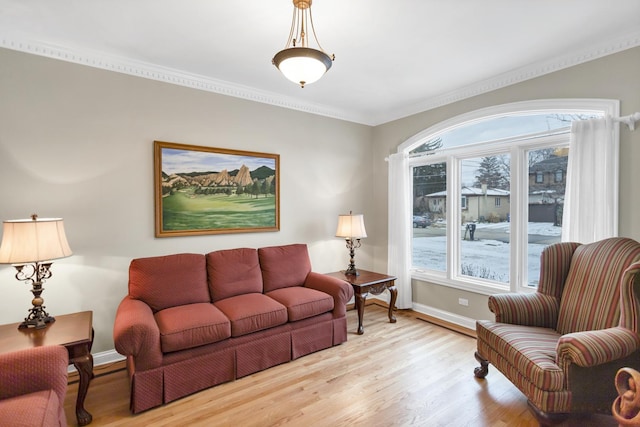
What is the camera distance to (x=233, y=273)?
10.2 feet

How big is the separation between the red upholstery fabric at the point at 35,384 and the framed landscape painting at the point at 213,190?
1.55 meters

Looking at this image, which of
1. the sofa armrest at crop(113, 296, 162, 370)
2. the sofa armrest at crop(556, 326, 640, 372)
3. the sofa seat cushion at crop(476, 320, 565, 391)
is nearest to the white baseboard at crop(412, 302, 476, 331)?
the sofa seat cushion at crop(476, 320, 565, 391)

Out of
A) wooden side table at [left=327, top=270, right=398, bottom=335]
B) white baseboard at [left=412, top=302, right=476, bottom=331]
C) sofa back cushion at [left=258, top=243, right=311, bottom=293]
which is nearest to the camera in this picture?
sofa back cushion at [left=258, top=243, right=311, bottom=293]

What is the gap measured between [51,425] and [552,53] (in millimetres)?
4268

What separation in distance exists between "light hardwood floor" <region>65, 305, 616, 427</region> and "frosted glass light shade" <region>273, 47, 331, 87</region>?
2242mm

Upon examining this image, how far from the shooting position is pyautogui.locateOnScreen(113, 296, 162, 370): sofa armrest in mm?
2057

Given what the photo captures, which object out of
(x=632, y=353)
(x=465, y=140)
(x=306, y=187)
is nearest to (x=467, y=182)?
(x=465, y=140)

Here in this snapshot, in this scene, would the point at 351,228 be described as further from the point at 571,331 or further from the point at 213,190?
the point at 571,331

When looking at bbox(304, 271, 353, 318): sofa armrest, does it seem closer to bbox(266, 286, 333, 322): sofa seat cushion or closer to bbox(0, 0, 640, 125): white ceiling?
bbox(266, 286, 333, 322): sofa seat cushion

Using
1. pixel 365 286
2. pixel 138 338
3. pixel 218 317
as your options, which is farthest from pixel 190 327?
pixel 365 286

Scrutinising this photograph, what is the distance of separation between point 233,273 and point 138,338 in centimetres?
110

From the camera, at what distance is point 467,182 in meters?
3.79

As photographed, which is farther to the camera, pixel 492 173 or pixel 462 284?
pixel 462 284

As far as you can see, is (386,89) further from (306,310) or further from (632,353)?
(632,353)
